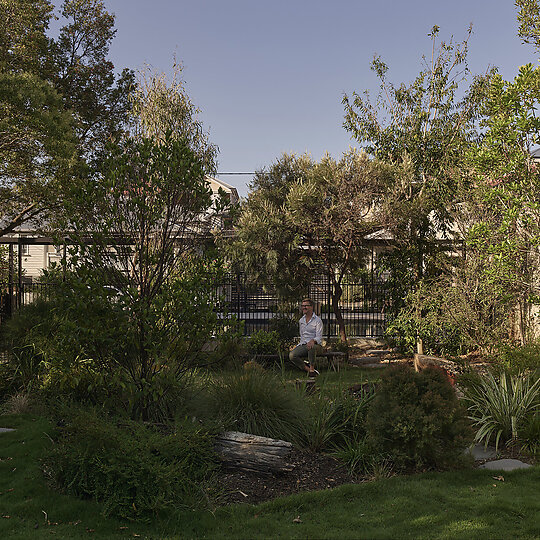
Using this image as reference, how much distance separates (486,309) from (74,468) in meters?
7.86

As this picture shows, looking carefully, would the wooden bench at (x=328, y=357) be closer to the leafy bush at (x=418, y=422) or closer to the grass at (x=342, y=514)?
the leafy bush at (x=418, y=422)

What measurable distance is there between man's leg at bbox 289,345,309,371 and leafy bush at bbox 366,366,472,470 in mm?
3883

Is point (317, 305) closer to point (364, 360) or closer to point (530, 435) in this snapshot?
point (364, 360)

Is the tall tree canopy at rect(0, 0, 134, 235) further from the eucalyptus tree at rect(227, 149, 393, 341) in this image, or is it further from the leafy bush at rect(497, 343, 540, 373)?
the leafy bush at rect(497, 343, 540, 373)

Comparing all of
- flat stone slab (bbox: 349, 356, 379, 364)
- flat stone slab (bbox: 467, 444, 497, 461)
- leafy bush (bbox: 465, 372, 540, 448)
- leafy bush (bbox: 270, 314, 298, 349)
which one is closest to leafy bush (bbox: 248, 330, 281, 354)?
leafy bush (bbox: 270, 314, 298, 349)

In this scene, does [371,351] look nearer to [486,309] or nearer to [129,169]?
[486,309]

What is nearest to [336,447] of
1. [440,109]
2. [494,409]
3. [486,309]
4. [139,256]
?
[494,409]

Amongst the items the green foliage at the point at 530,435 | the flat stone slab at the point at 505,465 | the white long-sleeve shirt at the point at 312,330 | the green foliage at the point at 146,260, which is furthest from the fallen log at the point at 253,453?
the white long-sleeve shirt at the point at 312,330

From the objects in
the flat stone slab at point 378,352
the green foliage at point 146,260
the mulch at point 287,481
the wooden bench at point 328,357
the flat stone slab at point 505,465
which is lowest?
the mulch at point 287,481

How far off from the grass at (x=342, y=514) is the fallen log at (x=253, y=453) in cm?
45

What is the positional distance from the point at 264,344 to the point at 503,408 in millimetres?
5104

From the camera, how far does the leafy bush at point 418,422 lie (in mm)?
4398

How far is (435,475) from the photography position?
4371 mm

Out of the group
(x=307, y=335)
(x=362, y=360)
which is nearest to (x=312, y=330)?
(x=307, y=335)
